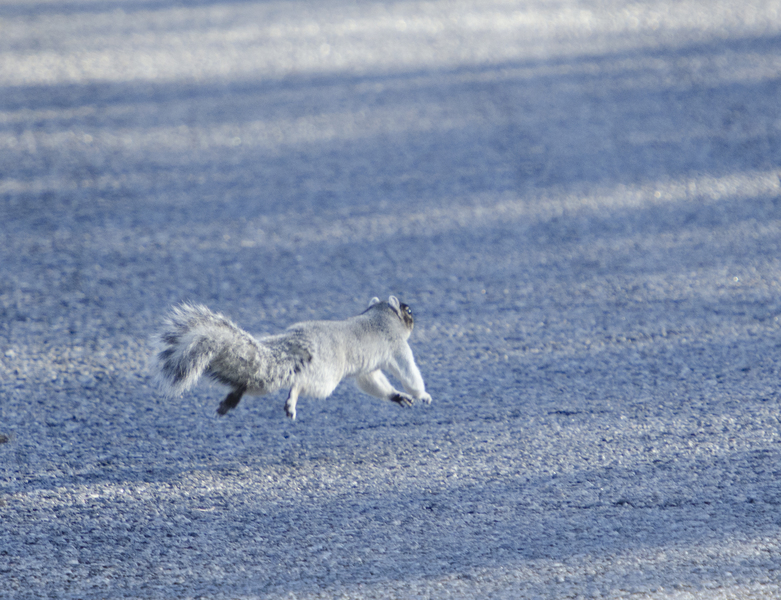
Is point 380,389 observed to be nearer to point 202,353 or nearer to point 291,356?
point 291,356

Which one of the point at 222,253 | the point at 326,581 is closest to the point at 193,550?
the point at 326,581

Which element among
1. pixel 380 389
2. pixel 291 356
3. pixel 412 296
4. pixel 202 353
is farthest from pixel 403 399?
pixel 412 296

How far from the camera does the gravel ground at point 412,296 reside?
3.41 m

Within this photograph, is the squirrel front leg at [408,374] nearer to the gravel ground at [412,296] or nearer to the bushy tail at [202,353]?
the gravel ground at [412,296]

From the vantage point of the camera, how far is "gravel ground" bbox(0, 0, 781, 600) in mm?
3414

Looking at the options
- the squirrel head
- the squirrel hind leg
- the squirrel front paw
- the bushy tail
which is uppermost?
the squirrel head

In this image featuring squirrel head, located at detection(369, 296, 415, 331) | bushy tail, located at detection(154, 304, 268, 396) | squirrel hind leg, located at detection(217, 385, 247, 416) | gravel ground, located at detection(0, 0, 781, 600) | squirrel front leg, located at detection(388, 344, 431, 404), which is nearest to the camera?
gravel ground, located at detection(0, 0, 781, 600)

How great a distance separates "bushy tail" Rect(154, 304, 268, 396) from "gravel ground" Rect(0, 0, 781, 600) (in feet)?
1.58

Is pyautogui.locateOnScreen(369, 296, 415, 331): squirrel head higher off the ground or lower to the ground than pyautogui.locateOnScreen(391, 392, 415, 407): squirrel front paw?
higher

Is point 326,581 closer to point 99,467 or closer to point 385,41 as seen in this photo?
point 99,467

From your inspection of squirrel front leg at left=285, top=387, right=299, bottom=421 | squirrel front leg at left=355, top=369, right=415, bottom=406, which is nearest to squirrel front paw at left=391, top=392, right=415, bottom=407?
squirrel front leg at left=355, top=369, right=415, bottom=406

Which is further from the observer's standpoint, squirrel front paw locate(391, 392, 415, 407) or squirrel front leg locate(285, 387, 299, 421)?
squirrel front paw locate(391, 392, 415, 407)

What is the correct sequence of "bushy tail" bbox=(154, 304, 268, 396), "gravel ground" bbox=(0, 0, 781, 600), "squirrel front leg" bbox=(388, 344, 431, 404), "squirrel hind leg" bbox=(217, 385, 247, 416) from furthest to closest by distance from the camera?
"squirrel front leg" bbox=(388, 344, 431, 404)
"squirrel hind leg" bbox=(217, 385, 247, 416)
"bushy tail" bbox=(154, 304, 268, 396)
"gravel ground" bbox=(0, 0, 781, 600)

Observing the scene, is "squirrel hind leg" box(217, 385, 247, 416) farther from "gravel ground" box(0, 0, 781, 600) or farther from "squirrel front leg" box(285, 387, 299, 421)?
"gravel ground" box(0, 0, 781, 600)
